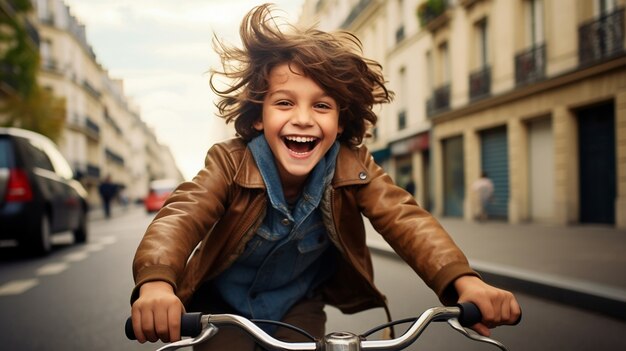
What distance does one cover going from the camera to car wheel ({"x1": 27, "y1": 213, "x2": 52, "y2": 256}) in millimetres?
7969

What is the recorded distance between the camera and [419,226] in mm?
2029

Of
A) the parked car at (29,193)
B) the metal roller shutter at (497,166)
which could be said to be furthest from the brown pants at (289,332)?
the metal roller shutter at (497,166)

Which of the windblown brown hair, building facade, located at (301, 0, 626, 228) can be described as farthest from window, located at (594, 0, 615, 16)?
the windblown brown hair

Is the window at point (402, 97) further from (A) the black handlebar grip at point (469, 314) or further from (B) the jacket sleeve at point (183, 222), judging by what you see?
(A) the black handlebar grip at point (469, 314)

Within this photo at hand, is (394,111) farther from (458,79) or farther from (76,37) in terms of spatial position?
(76,37)

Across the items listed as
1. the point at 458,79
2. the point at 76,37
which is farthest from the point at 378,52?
the point at 76,37

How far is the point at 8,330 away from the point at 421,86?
828 inches

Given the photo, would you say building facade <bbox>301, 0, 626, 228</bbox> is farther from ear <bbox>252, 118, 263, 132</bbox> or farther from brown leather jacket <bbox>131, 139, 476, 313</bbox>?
brown leather jacket <bbox>131, 139, 476, 313</bbox>

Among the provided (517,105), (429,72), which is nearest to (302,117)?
(517,105)

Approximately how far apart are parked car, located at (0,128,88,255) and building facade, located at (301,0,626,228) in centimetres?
445

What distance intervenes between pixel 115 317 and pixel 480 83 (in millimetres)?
16195

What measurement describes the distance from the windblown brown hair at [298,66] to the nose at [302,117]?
0.13 meters

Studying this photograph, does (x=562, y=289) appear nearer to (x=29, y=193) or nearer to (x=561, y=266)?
(x=561, y=266)

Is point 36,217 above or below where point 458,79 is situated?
below
